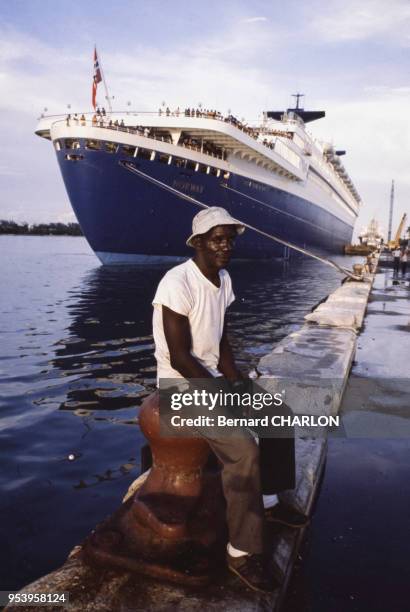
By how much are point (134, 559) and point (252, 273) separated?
25.4 meters

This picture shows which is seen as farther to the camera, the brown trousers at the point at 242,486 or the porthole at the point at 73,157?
the porthole at the point at 73,157

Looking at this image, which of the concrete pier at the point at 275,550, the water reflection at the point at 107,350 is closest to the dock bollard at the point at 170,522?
the concrete pier at the point at 275,550

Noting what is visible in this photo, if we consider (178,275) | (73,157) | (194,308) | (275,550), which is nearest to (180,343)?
(194,308)

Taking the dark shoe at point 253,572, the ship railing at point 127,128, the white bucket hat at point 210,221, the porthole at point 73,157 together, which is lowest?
the dark shoe at point 253,572

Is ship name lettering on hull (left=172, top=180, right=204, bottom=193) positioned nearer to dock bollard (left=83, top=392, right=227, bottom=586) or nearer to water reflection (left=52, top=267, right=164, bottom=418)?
water reflection (left=52, top=267, right=164, bottom=418)

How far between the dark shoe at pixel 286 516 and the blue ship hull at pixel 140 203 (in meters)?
22.2

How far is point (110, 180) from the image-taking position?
23.8 metres

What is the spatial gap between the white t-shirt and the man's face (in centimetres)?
9

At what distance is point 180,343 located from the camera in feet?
8.17

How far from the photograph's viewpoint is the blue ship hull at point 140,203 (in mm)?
23844

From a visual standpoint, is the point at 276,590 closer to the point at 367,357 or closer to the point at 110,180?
the point at 367,357

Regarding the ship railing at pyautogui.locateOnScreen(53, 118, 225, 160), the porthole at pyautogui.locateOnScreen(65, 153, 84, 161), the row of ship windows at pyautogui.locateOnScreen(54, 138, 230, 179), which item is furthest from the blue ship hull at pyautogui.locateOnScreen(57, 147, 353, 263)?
the ship railing at pyautogui.locateOnScreen(53, 118, 225, 160)

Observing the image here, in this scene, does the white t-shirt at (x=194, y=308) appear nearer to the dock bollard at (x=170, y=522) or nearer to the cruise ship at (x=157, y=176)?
the dock bollard at (x=170, y=522)

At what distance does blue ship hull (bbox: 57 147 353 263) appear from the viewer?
23844 mm
